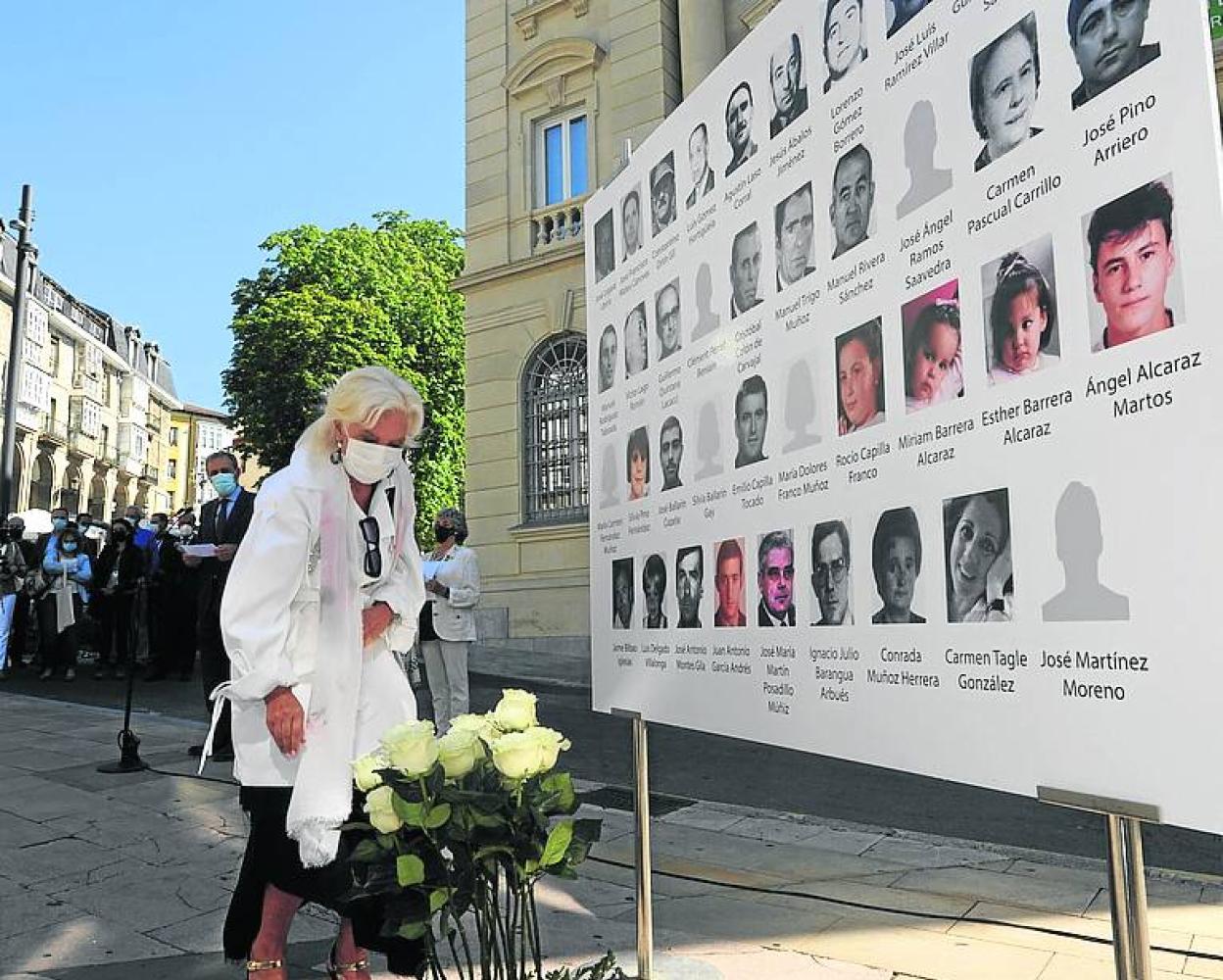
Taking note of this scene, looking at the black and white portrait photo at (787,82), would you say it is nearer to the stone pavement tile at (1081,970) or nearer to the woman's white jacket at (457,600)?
the stone pavement tile at (1081,970)

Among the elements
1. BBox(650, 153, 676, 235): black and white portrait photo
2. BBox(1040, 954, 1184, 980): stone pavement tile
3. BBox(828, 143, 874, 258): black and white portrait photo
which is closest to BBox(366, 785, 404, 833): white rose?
BBox(828, 143, 874, 258): black and white portrait photo

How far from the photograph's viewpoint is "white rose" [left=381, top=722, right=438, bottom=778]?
1931 millimetres

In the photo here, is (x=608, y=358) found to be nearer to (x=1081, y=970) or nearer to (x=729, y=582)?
(x=729, y=582)

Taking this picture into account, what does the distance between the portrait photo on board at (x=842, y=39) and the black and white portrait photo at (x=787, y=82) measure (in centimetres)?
11

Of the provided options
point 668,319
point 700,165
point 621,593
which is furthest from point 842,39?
point 621,593

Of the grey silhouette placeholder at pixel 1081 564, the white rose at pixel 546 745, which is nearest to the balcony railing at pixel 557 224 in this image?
the white rose at pixel 546 745

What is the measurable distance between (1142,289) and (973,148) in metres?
0.53

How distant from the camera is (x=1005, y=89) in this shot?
1.88 meters

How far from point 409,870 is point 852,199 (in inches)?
68.7

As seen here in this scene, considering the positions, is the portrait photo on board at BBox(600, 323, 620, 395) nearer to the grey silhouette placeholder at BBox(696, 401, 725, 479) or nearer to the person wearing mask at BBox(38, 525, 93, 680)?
the grey silhouette placeholder at BBox(696, 401, 725, 479)

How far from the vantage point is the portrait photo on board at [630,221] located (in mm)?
3604

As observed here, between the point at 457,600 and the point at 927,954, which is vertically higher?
the point at 457,600

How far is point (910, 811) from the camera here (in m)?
6.19

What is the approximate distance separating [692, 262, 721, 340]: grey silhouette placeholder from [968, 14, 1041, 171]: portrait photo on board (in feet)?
3.79
